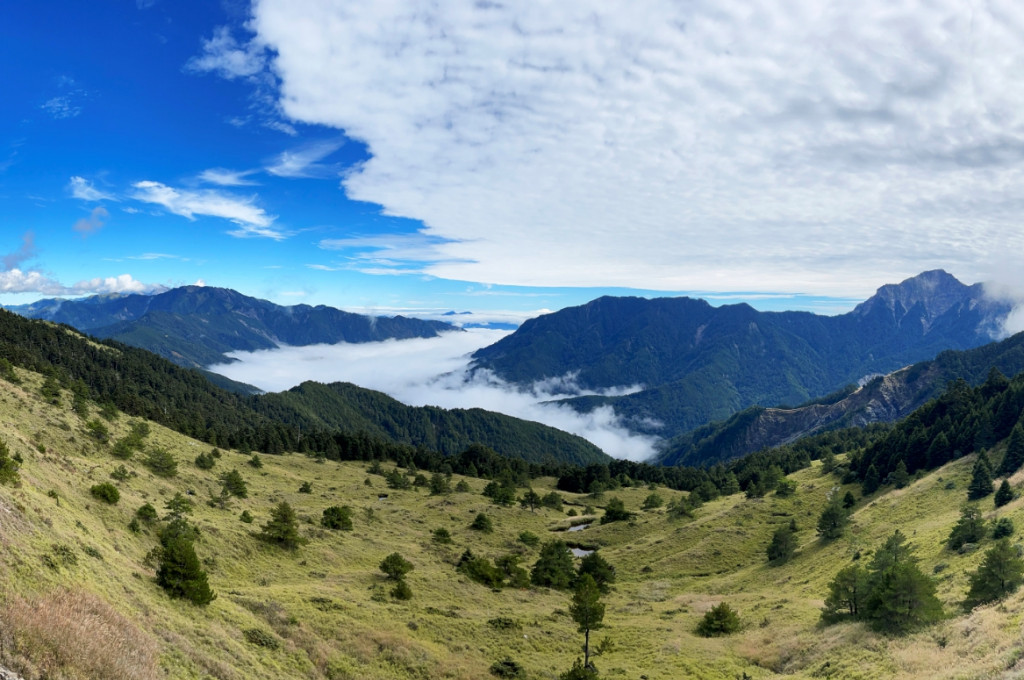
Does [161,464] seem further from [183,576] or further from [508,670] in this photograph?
[508,670]

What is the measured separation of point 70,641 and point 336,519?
200 feet

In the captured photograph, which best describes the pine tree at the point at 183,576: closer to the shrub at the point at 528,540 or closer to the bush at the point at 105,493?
the bush at the point at 105,493

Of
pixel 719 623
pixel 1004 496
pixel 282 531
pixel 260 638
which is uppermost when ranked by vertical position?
pixel 260 638

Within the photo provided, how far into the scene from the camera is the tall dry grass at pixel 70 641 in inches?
610

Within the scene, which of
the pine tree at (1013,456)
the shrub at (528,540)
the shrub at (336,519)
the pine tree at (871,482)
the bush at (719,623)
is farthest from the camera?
the pine tree at (871,482)

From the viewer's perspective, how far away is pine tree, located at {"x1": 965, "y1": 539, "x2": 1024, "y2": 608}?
35000 millimetres

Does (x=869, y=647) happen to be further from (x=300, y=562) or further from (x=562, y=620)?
(x=300, y=562)

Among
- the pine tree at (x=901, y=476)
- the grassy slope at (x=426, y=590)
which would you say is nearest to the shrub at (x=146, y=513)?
the grassy slope at (x=426, y=590)

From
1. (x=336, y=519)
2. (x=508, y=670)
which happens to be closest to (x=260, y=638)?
(x=508, y=670)

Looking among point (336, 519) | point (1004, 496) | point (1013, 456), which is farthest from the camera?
point (1013, 456)

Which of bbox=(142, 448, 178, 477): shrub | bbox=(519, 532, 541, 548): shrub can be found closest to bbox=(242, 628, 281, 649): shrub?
bbox=(142, 448, 178, 477): shrub

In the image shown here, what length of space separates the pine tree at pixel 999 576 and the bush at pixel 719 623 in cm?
2221

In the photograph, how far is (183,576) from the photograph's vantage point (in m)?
31.9

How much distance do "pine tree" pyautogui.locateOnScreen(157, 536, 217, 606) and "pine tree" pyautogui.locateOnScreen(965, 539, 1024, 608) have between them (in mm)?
54430
